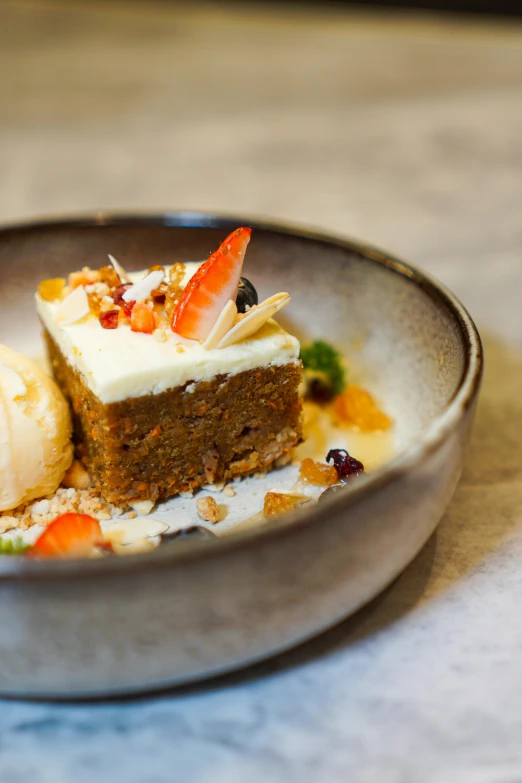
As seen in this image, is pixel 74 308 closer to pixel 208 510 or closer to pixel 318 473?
pixel 208 510

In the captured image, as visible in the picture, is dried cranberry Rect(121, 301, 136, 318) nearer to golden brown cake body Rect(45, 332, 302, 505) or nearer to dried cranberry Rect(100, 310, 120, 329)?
Answer: dried cranberry Rect(100, 310, 120, 329)

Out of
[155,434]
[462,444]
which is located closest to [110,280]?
[155,434]

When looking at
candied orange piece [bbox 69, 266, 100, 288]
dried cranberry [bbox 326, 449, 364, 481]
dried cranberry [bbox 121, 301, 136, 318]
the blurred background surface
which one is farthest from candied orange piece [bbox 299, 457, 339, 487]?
the blurred background surface

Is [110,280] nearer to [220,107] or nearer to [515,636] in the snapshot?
[515,636]

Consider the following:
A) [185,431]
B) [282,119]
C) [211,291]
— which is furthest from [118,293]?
[282,119]

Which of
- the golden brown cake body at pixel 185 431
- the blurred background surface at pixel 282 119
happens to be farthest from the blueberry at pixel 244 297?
the blurred background surface at pixel 282 119
